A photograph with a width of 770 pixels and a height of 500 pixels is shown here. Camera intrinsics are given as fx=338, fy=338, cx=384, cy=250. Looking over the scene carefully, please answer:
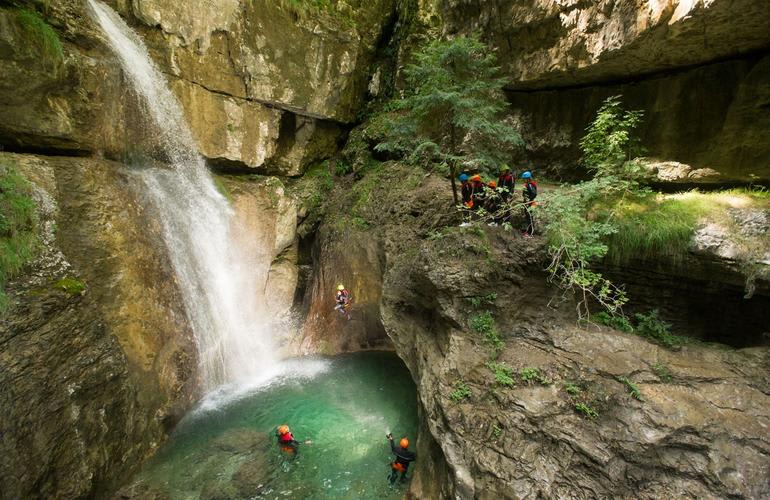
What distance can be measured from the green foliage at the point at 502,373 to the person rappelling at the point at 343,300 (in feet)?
18.2

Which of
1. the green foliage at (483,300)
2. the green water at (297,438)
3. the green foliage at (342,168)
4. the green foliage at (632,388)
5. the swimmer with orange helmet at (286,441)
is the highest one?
the green foliage at (342,168)

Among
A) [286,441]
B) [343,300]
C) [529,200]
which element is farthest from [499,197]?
[286,441]

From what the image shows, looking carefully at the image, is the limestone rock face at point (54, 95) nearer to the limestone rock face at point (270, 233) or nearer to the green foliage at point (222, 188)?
the green foliage at point (222, 188)

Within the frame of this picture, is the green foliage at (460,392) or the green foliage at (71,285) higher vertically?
the green foliage at (71,285)

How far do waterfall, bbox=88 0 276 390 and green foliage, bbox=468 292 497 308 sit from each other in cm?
702

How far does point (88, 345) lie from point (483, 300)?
7688 millimetres

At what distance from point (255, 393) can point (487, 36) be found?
11.9 m

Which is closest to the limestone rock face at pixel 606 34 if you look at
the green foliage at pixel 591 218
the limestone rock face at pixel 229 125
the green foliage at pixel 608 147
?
the green foliage at pixel 608 147

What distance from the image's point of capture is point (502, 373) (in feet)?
18.5

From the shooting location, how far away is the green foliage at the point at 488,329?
6.09 metres

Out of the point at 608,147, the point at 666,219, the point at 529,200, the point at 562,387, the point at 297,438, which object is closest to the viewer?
the point at 562,387

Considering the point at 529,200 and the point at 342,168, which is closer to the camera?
the point at 529,200

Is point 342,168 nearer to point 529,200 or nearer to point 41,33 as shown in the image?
point 529,200

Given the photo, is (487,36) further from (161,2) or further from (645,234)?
(161,2)
